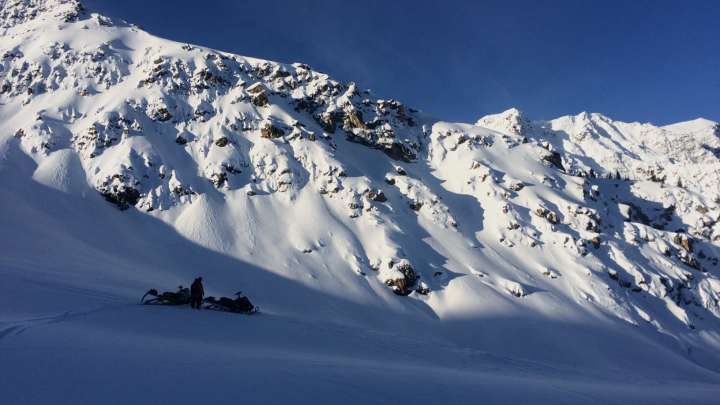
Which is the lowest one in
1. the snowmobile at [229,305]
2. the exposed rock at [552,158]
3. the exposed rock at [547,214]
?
the snowmobile at [229,305]

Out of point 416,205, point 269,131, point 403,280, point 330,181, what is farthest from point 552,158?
point 269,131

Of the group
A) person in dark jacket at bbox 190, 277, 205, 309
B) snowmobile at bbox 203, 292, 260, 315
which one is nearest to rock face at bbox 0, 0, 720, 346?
snowmobile at bbox 203, 292, 260, 315

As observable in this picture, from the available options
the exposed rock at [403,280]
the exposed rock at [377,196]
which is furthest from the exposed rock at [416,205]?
the exposed rock at [403,280]

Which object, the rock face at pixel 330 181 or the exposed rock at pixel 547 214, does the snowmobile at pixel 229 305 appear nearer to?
the rock face at pixel 330 181

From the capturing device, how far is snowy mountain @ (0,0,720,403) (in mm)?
12078

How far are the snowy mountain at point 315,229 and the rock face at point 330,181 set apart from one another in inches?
13.2

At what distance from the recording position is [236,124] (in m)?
61.8

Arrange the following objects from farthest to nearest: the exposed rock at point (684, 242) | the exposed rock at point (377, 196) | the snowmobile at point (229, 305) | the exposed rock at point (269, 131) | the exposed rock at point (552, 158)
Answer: the exposed rock at point (552, 158) → the exposed rock at point (684, 242) → the exposed rock at point (269, 131) → the exposed rock at point (377, 196) → the snowmobile at point (229, 305)

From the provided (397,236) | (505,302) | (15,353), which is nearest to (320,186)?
(397,236)

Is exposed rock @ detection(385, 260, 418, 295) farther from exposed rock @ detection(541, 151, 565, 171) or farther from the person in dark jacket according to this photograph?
exposed rock @ detection(541, 151, 565, 171)

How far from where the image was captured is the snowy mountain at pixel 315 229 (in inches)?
476

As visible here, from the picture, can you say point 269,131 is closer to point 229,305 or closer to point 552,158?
point 229,305

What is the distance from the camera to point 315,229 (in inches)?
1925

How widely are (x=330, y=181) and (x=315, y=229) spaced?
34.9 ft
